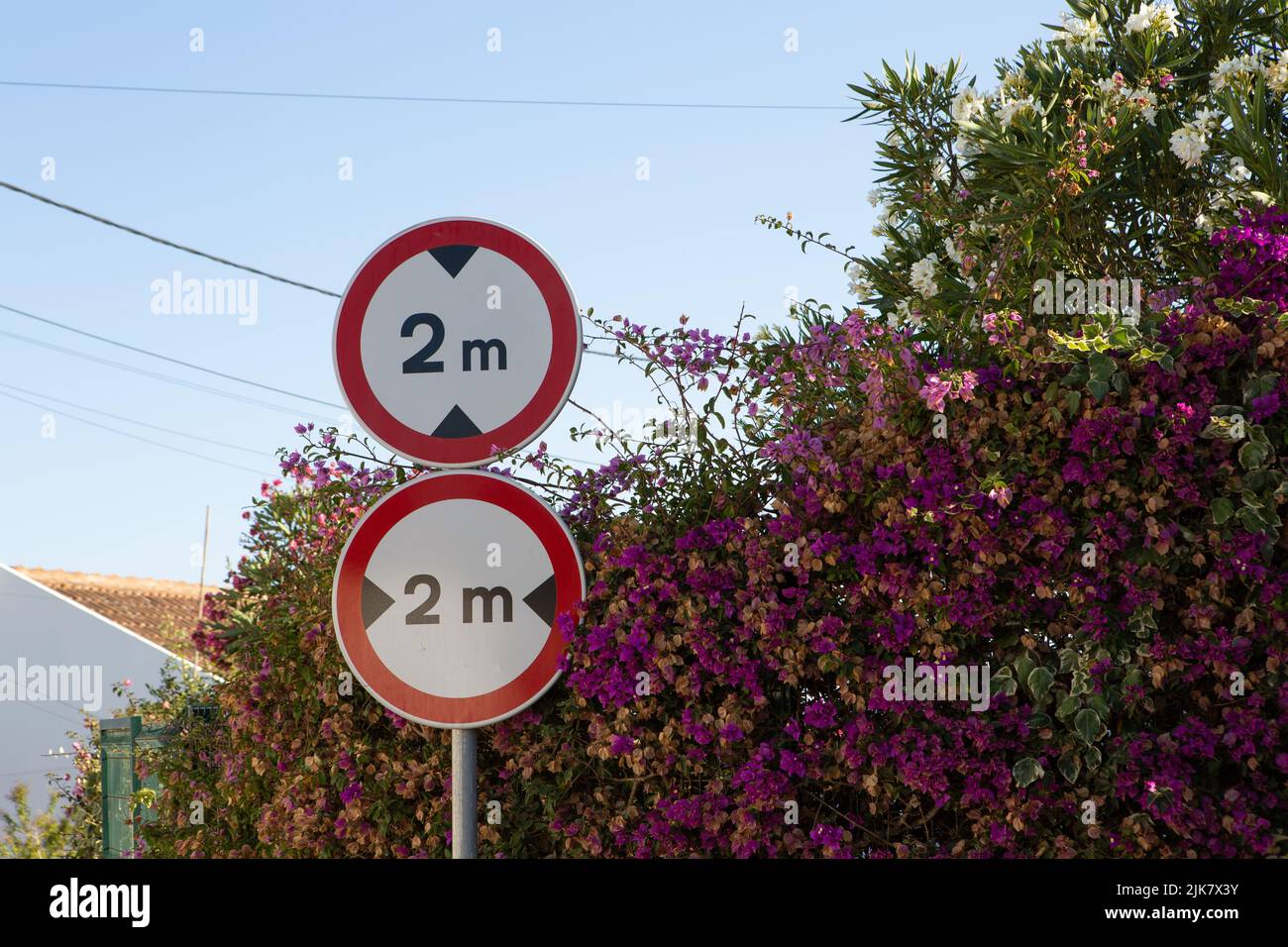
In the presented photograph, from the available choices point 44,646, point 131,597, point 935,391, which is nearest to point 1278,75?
point 935,391

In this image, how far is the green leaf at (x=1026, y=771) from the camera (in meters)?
3.32

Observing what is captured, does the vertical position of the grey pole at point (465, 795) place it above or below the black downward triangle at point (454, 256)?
below

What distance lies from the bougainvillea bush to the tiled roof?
2503 centimetres

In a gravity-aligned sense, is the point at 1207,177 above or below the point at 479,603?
above

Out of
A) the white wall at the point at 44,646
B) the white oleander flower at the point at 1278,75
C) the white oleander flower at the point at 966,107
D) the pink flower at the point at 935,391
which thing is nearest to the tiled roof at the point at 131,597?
the white wall at the point at 44,646

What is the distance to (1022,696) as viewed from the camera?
11.4ft

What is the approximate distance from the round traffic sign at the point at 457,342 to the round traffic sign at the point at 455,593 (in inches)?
6.4

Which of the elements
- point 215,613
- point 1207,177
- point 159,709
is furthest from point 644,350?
point 159,709

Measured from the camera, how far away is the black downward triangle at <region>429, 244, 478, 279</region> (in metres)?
3.64

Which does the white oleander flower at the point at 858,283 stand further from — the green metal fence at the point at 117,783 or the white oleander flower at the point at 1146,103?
the green metal fence at the point at 117,783
